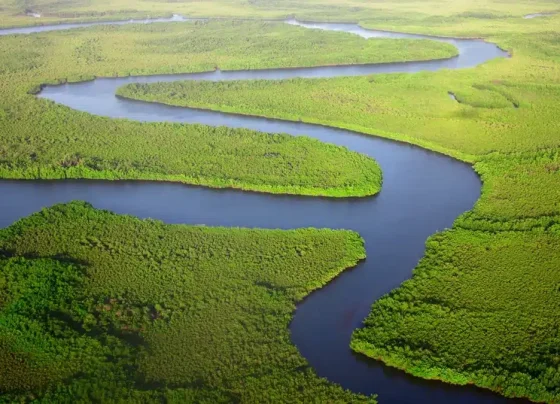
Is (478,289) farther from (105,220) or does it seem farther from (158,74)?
(158,74)

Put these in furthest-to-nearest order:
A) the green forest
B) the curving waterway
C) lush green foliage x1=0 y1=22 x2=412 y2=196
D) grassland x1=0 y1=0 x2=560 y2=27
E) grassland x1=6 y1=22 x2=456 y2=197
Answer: grassland x1=0 y1=0 x2=560 y2=27 → grassland x1=6 y1=22 x2=456 y2=197 → lush green foliage x1=0 y1=22 x2=412 y2=196 → the curving waterway → the green forest

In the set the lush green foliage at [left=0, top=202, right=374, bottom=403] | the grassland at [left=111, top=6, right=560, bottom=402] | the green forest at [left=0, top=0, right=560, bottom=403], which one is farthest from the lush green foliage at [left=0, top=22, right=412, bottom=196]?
the grassland at [left=111, top=6, right=560, bottom=402]

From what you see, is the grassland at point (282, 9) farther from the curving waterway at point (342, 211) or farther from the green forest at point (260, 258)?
the curving waterway at point (342, 211)

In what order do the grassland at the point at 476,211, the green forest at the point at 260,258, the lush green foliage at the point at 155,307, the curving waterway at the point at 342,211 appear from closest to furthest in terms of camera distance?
the lush green foliage at the point at 155,307 < the green forest at the point at 260,258 < the grassland at the point at 476,211 < the curving waterway at the point at 342,211

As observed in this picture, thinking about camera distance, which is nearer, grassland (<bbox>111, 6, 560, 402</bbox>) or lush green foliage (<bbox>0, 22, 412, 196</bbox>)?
grassland (<bbox>111, 6, 560, 402</bbox>)

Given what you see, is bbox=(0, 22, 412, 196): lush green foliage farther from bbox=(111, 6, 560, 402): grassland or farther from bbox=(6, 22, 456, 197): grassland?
bbox=(111, 6, 560, 402): grassland

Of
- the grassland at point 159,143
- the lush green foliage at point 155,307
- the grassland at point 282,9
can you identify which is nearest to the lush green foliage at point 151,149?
the grassland at point 159,143
